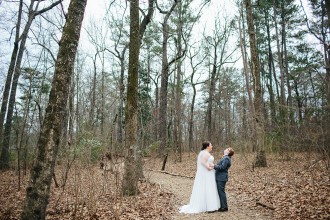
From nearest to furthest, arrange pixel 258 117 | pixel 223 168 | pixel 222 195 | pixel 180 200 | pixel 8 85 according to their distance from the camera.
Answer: pixel 222 195 < pixel 223 168 < pixel 180 200 < pixel 258 117 < pixel 8 85

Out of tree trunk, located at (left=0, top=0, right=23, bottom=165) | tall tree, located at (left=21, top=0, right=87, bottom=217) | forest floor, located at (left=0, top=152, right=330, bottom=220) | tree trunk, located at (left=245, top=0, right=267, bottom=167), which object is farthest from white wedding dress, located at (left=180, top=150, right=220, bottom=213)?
tree trunk, located at (left=0, top=0, right=23, bottom=165)

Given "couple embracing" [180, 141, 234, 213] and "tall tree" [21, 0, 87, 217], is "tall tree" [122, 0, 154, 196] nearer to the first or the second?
"couple embracing" [180, 141, 234, 213]

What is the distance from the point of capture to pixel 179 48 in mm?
21203

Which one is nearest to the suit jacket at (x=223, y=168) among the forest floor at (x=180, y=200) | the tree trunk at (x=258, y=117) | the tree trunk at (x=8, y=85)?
the forest floor at (x=180, y=200)

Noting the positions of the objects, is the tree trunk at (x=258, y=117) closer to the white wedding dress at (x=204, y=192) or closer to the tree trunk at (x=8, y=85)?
the white wedding dress at (x=204, y=192)

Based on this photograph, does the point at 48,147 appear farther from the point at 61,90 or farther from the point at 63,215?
the point at 63,215

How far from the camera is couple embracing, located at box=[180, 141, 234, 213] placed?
7262mm

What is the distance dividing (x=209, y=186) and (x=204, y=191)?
200 millimetres

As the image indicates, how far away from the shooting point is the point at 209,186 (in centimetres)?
745

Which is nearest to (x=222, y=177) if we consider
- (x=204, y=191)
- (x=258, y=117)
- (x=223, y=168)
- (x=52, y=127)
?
(x=223, y=168)

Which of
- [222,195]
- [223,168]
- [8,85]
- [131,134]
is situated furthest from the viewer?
[8,85]

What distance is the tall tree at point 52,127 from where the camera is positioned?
454cm

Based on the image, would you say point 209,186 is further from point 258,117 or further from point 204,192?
point 258,117

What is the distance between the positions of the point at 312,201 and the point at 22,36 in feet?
54.1
